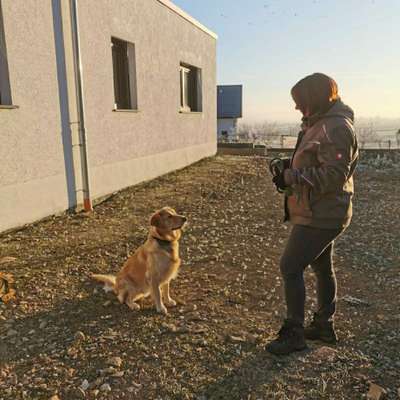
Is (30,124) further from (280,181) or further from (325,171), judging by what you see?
(325,171)

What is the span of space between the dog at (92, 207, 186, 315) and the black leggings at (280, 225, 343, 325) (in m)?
1.19

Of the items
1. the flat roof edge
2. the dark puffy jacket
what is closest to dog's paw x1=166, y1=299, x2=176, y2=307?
the dark puffy jacket

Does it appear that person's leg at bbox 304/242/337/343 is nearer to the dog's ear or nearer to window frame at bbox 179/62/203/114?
the dog's ear

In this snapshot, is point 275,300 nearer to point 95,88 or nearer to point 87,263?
point 87,263

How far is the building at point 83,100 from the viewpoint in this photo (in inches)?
233

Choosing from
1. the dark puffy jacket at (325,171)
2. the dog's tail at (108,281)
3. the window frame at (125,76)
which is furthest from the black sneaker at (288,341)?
the window frame at (125,76)

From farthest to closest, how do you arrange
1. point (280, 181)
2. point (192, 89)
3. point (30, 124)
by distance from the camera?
point (192, 89), point (30, 124), point (280, 181)

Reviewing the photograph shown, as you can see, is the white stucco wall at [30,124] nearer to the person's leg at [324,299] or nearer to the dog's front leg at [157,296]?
the dog's front leg at [157,296]

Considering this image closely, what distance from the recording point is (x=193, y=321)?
3.57 m

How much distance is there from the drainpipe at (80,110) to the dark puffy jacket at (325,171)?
5348 mm

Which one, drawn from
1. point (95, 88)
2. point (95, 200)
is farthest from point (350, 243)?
point (95, 88)

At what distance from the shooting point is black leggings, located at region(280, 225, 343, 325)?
9.16ft

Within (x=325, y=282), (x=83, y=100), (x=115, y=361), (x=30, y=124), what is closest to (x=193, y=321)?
(x=115, y=361)

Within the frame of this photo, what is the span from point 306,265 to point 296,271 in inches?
3.3
